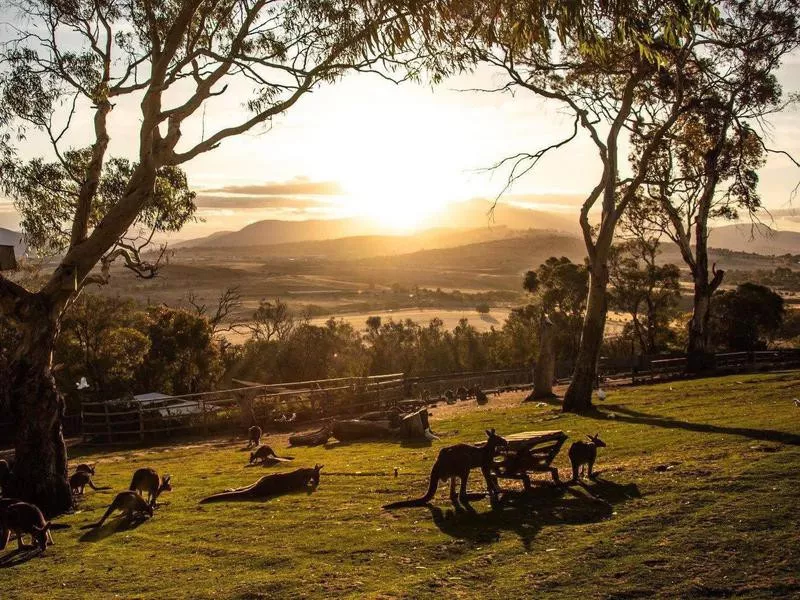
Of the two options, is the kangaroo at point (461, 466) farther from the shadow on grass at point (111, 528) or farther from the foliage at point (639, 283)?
the foliage at point (639, 283)

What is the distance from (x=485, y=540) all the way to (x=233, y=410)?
22.9 metres

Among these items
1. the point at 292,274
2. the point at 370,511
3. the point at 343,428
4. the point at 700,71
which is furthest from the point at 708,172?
the point at 292,274

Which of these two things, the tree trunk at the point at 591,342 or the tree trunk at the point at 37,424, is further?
the tree trunk at the point at 591,342

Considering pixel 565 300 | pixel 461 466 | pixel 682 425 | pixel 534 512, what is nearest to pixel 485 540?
pixel 534 512

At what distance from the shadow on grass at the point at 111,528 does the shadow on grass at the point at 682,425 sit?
10397mm

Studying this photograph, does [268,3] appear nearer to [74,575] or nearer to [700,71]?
[74,575]

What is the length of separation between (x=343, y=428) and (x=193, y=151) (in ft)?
31.4

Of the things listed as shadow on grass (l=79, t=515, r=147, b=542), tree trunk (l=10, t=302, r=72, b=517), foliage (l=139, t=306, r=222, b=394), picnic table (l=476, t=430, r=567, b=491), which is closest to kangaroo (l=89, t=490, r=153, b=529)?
shadow on grass (l=79, t=515, r=147, b=542)

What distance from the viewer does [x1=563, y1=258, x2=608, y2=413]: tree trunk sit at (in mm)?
22094

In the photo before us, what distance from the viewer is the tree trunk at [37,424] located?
12.9 metres

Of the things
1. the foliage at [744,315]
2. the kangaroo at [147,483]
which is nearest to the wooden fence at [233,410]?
the kangaroo at [147,483]

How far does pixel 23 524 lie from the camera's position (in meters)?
10.3

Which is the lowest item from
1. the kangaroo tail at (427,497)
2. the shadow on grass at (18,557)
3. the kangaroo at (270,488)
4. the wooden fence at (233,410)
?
the wooden fence at (233,410)

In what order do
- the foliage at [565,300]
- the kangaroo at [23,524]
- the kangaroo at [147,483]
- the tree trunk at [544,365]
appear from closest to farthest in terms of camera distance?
the kangaroo at [23,524] → the kangaroo at [147,483] → the tree trunk at [544,365] → the foliage at [565,300]
